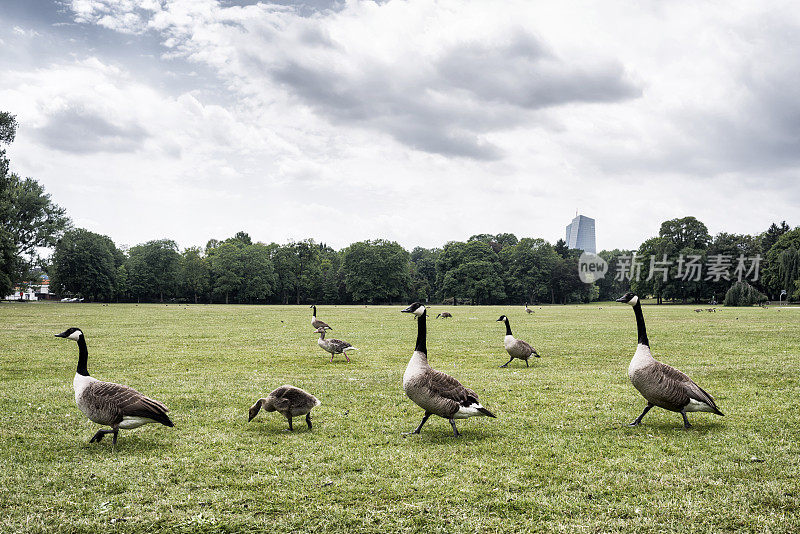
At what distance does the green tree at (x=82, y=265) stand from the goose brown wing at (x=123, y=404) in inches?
4419

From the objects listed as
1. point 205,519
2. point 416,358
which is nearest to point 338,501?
point 205,519

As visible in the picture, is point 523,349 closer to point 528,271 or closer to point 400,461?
point 400,461

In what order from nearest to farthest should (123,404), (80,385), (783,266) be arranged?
(123,404), (80,385), (783,266)

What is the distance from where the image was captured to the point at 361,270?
403 ft

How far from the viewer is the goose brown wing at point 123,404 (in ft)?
25.3

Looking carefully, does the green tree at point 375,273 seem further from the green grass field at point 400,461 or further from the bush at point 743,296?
the green grass field at point 400,461

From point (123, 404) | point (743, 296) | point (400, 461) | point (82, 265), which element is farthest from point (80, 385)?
point (82, 265)

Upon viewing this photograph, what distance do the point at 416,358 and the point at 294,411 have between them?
2.59 m

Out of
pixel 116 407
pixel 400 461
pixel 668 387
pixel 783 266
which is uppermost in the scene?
pixel 783 266

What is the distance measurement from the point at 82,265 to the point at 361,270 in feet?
202

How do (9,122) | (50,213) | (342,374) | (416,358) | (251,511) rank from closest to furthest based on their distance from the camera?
(251,511), (416,358), (342,374), (9,122), (50,213)

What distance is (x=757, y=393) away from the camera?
482 inches

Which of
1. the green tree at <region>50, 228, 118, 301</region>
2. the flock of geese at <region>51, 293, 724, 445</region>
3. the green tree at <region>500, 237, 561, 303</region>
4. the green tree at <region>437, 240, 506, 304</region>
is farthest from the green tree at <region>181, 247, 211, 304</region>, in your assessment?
the flock of geese at <region>51, 293, 724, 445</region>

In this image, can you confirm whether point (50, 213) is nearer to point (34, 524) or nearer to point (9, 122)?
point (9, 122)
